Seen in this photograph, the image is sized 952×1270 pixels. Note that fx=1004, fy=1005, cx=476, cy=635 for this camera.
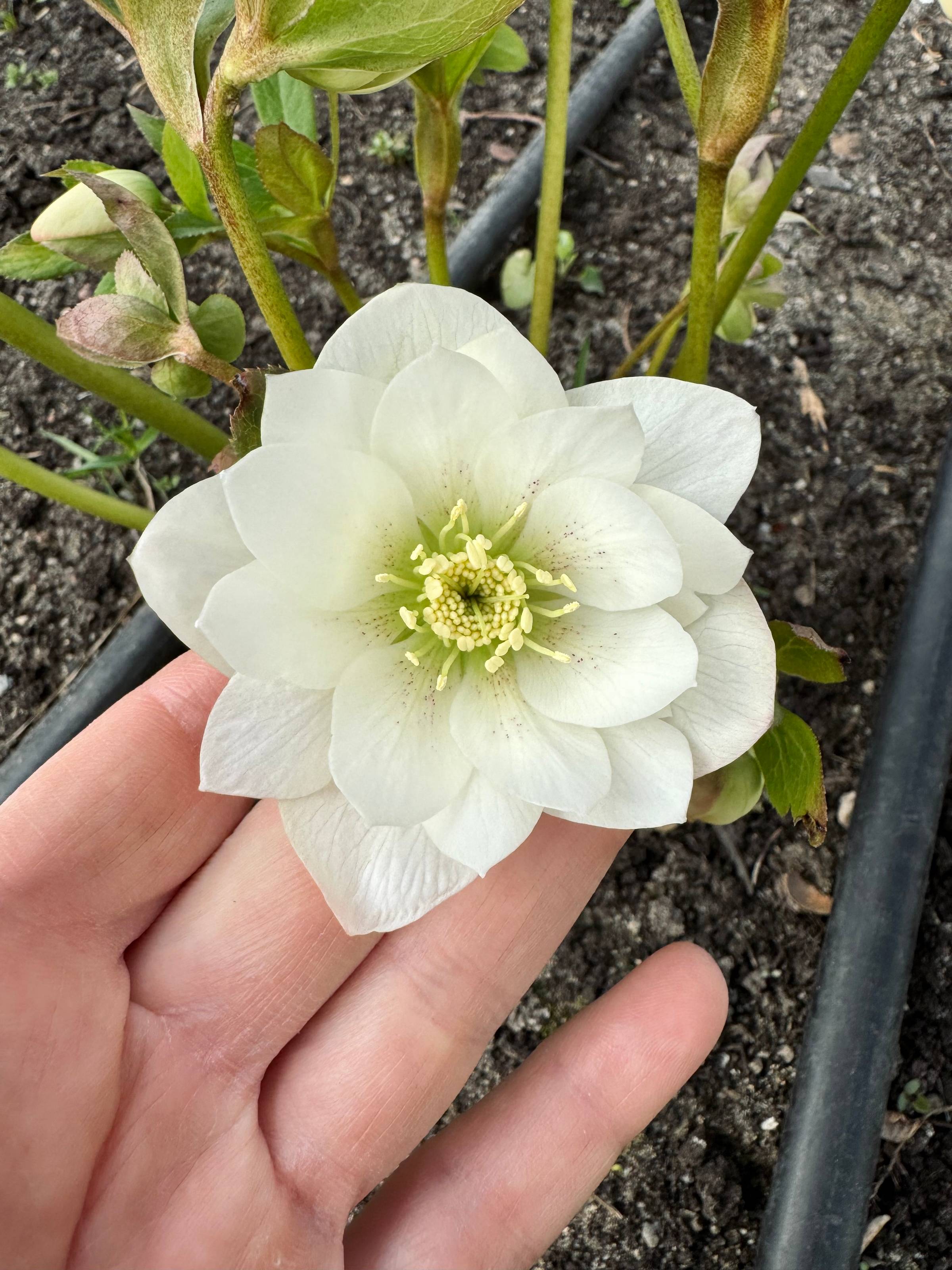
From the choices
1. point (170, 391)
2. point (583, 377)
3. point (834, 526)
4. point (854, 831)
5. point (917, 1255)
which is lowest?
point (917, 1255)

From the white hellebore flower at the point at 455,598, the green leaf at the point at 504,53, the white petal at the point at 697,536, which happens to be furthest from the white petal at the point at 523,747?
the green leaf at the point at 504,53

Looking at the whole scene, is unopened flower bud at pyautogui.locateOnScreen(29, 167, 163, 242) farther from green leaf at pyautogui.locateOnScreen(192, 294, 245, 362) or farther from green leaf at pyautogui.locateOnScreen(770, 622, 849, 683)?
green leaf at pyautogui.locateOnScreen(770, 622, 849, 683)

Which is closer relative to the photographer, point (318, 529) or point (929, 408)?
point (318, 529)

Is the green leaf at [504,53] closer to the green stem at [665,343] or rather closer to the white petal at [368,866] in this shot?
the green stem at [665,343]

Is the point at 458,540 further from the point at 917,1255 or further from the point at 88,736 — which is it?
the point at 917,1255

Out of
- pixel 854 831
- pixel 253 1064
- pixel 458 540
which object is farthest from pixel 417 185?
pixel 253 1064

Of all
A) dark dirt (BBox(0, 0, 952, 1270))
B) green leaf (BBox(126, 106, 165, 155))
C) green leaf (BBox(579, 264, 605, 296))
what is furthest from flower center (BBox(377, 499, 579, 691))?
green leaf (BBox(579, 264, 605, 296))
